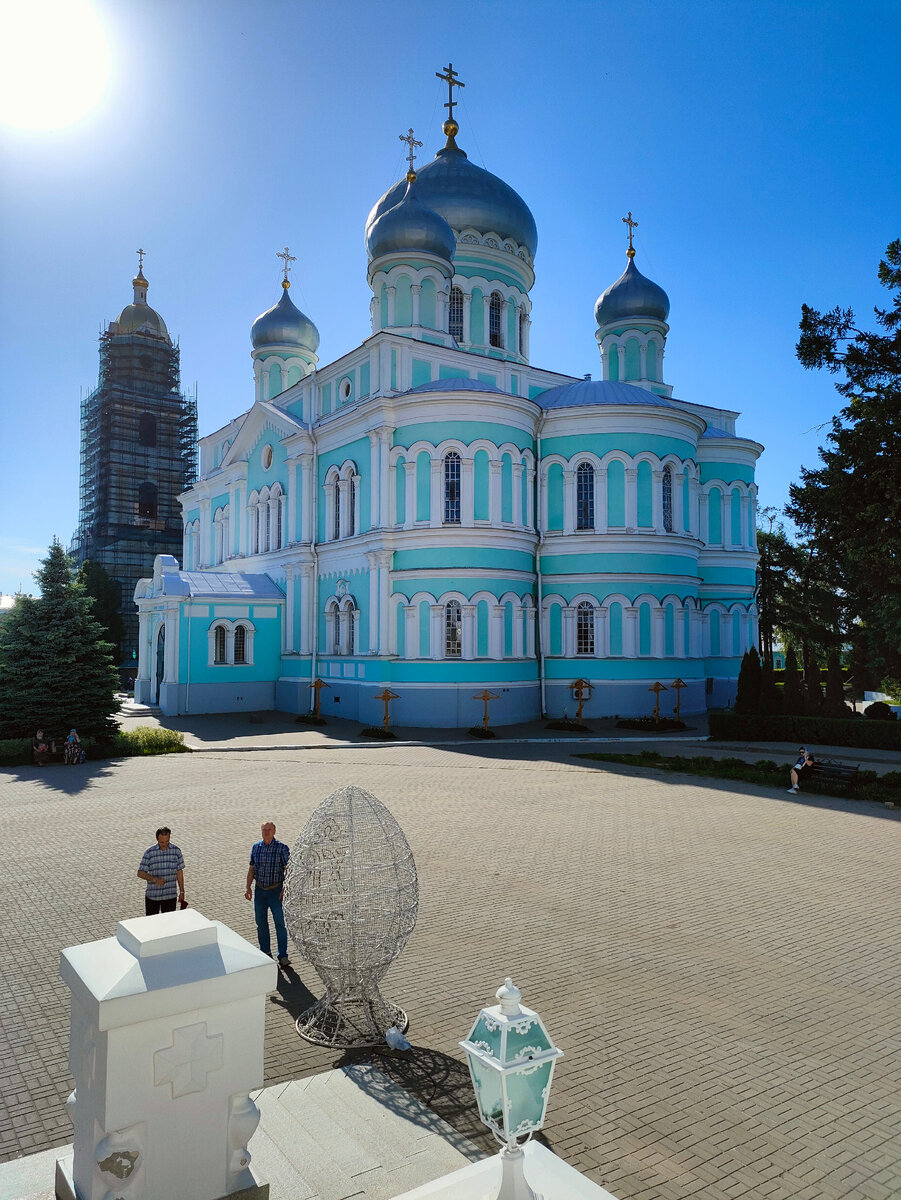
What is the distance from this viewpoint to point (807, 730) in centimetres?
2456

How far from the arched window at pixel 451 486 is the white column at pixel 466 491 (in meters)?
0.22

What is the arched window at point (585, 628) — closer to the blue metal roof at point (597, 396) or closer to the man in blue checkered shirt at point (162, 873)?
the blue metal roof at point (597, 396)

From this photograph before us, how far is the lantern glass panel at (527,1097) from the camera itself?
3.52 m

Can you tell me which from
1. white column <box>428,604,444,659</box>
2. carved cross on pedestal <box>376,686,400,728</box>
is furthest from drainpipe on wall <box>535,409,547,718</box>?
carved cross on pedestal <box>376,686,400,728</box>

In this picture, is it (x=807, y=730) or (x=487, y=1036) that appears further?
(x=807, y=730)

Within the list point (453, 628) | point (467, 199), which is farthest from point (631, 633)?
point (467, 199)

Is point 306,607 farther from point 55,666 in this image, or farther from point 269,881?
point 269,881

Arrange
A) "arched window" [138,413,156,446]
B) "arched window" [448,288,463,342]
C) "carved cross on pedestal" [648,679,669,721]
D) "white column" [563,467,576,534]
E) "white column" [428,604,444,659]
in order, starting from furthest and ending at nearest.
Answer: "arched window" [138,413,156,446], "arched window" [448,288,463,342], "white column" [563,467,576,534], "carved cross on pedestal" [648,679,669,721], "white column" [428,604,444,659]

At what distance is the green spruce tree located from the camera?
21.9 metres

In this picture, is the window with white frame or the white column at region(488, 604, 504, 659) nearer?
the white column at region(488, 604, 504, 659)

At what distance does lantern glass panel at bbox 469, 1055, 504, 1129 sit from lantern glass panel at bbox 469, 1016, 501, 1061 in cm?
6

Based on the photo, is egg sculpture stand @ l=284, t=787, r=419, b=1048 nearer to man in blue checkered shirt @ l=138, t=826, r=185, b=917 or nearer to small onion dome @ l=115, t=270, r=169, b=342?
man in blue checkered shirt @ l=138, t=826, r=185, b=917

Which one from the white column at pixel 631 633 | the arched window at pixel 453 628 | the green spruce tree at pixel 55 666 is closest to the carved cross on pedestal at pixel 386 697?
the arched window at pixel 453 628

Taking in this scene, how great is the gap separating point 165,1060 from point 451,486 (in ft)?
82.2
